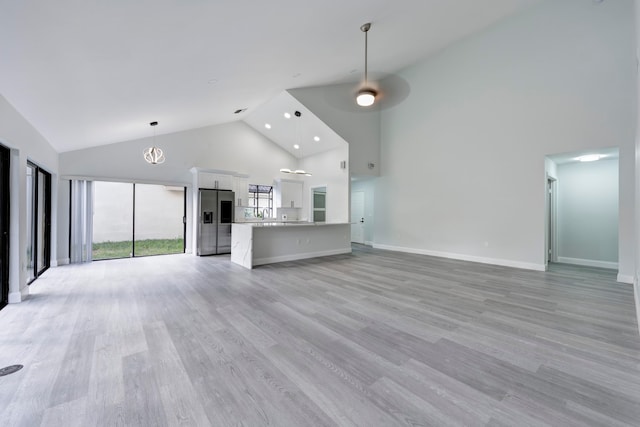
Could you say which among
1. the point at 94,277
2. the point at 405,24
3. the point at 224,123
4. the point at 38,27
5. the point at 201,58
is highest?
the point at 405,24

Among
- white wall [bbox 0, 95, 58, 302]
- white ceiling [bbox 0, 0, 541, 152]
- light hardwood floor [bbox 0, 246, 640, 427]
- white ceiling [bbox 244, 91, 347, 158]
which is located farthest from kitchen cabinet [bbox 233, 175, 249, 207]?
white wall [bbox 0, 95, 58, 302]

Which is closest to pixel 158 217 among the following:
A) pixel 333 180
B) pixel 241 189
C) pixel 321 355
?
pixel 241 189

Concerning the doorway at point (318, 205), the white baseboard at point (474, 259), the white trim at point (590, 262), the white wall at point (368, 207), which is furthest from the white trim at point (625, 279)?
the doorway at point (318, 205)

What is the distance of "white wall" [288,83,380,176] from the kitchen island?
2.10 meters

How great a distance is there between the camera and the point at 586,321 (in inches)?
112

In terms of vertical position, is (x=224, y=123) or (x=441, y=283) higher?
(x=224, y=123)

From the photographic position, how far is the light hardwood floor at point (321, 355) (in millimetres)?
1536

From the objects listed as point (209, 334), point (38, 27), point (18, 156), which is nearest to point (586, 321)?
point (209, 334)

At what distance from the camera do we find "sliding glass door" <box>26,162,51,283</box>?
4.47m

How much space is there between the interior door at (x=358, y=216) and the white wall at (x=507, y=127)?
1.73 metres

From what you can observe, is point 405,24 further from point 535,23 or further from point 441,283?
point 441,283

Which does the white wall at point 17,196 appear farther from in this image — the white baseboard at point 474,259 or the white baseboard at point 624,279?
the white baseboard at point 624,279

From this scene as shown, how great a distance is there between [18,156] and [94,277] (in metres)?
2.38

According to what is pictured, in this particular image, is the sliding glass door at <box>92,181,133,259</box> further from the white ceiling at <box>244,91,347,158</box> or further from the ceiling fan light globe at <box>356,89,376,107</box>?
the ceiling fan light globe at <box>356,89,376,107</box>
